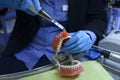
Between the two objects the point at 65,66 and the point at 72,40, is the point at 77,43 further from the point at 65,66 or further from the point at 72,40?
the point at 65,66

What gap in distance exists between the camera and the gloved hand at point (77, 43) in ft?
2.75

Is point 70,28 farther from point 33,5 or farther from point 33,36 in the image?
point 33,5

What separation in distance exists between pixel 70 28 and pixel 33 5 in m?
0.40

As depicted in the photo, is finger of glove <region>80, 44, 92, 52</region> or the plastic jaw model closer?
the plastic jaw model

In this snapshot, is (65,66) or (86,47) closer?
(65,66)

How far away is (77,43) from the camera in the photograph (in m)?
0.86

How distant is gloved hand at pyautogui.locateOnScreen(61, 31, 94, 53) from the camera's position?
2.75 ft

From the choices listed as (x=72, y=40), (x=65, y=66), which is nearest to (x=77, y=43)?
(x=72, y=40)

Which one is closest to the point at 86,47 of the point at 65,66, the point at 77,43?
the point at 77,43

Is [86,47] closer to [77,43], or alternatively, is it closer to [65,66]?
[77,43]

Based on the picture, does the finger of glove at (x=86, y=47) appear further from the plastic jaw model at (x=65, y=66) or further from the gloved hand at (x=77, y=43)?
the plastic jaw model at (x=65, y=66)

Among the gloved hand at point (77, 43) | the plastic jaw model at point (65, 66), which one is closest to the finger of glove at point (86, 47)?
the gloved hand at point (77, 43)

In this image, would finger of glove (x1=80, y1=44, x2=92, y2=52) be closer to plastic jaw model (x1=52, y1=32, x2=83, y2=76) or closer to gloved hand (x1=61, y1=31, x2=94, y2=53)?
gloved hand (x1=61, y1=31, x2=94, y2=53)

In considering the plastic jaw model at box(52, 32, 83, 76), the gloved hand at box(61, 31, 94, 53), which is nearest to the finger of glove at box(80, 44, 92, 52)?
the gloved hand at box(61, 31, 94, 53)
